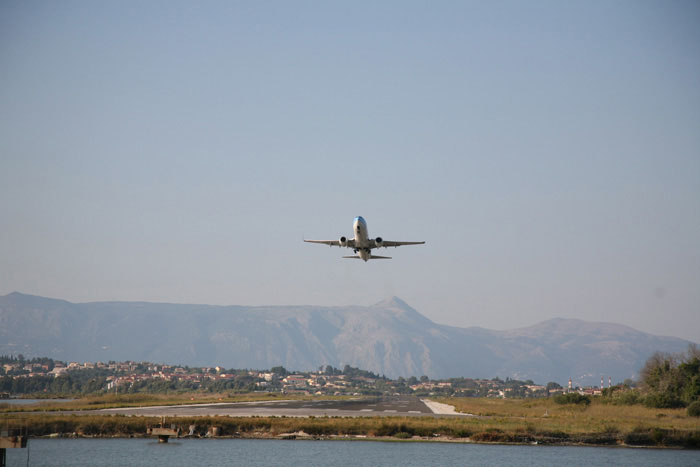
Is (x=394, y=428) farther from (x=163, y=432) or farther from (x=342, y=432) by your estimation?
(x=163, y=432)

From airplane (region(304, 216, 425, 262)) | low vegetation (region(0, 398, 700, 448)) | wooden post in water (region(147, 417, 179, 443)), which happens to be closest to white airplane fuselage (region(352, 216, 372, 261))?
airplane (region(304, 216, 425, 262))

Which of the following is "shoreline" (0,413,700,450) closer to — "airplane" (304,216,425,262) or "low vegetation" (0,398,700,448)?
"low vegetation" (0,398,700,448)

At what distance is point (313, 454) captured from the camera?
62.6 m

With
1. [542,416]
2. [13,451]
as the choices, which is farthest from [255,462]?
[542,416]

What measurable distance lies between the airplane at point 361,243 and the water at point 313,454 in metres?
19.3

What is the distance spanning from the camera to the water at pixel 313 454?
192ft

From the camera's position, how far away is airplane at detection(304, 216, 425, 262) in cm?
7331

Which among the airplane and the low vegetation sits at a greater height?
the airplane

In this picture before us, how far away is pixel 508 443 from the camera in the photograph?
7025cm

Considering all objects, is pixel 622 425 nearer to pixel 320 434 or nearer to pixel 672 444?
pixel 672 444

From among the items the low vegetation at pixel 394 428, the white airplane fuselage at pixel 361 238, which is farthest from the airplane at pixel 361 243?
the low vegetation at pixel 394 428

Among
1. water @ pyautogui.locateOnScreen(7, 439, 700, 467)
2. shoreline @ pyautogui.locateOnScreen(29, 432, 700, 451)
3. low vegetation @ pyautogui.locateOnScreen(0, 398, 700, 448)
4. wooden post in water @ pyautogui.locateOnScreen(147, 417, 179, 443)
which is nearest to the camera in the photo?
water @ pyautogui.locateOnScreen(7, 439, 700, 467)

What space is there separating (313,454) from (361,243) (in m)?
22.2

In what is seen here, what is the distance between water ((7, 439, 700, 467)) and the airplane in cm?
1928
